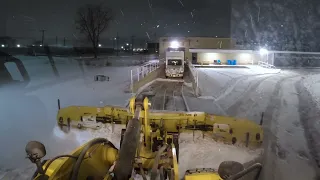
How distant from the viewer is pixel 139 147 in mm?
4113

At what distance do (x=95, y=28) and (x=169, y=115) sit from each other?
2186 inches

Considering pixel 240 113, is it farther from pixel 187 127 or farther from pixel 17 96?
pixel 17 96

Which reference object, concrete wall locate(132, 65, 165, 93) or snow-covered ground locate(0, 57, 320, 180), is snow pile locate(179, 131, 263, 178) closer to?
snow-covered ground locate(0, 57, 320, 180)

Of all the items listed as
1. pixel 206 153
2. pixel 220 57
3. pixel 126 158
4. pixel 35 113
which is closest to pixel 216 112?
pixel 206 153

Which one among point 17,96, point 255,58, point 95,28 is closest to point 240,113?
point 17,96

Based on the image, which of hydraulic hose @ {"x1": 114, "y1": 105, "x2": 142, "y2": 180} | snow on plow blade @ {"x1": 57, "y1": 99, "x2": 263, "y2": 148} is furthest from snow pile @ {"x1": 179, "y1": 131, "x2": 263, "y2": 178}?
hydraulic hose @ {"x1": 114, "y1": 105, "x2": 142, "y2": 180}

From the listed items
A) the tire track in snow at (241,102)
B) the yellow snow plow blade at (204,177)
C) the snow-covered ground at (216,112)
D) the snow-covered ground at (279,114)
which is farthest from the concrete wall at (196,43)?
the yellow snow plow blade at (204,177)

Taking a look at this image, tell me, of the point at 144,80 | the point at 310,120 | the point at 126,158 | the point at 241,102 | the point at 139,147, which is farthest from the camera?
the point at 144,80

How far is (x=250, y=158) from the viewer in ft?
23.1

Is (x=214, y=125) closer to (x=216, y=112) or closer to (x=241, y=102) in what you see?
(x=216, y=112)

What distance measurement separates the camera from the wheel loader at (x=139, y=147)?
2830mm

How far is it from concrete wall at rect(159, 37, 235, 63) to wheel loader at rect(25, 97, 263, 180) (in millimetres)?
29725

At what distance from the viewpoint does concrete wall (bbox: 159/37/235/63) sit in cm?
3947

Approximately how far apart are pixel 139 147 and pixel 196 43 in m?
38.3
